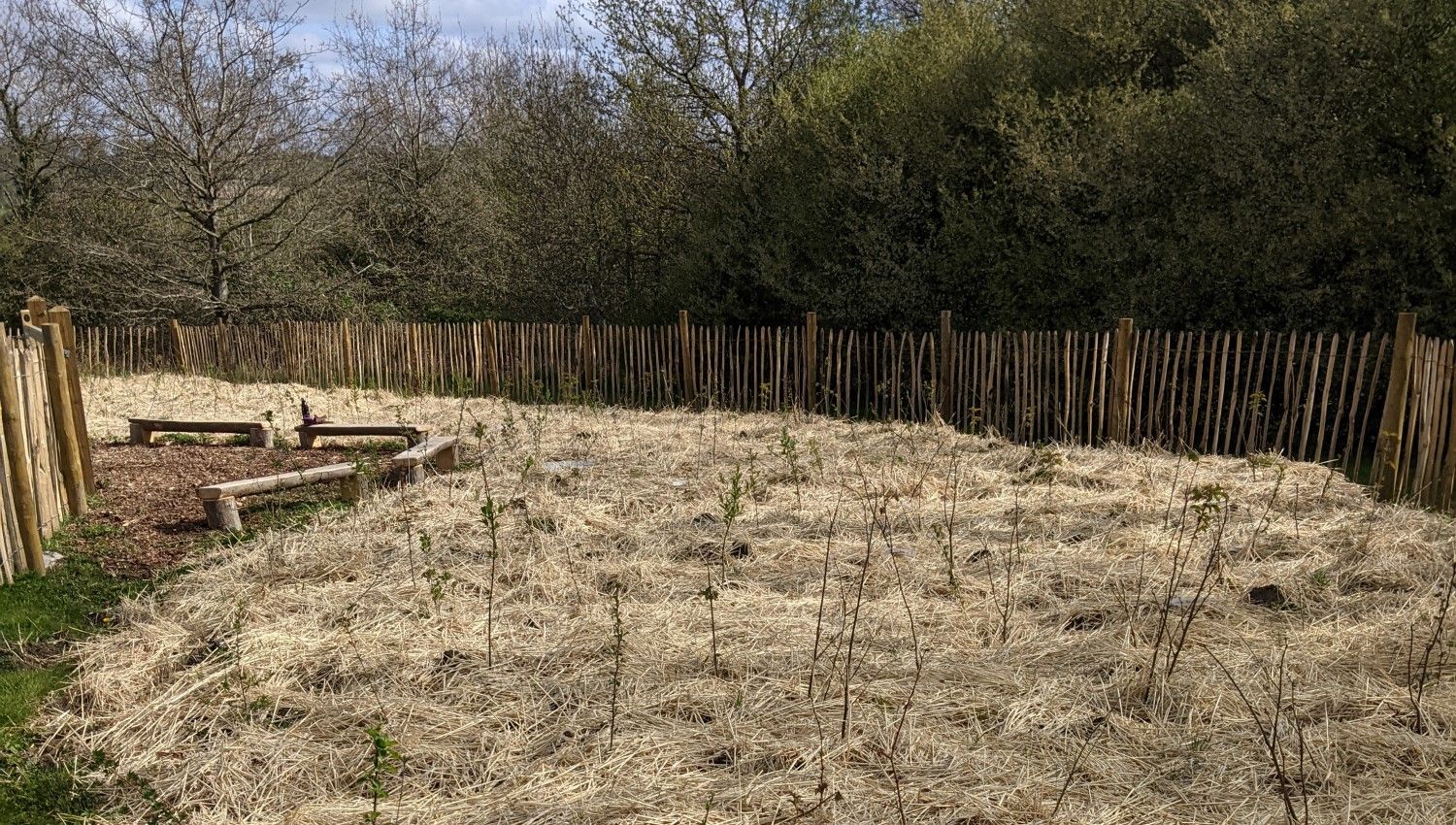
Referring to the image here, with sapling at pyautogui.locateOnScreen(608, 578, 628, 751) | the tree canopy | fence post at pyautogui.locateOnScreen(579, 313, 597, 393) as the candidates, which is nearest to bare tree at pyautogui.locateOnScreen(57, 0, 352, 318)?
the tree canopy

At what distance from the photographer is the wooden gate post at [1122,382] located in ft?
24.2

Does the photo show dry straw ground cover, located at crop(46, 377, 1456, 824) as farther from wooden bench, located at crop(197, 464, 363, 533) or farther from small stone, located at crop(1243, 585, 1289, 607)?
wooden bench, located at crop(197, 464, 363, 533)

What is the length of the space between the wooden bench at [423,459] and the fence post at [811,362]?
4.11m

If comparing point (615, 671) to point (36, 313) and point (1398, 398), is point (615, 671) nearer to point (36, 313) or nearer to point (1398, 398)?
point (36, 313)

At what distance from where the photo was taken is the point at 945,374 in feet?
29.0

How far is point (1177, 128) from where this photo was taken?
9195 millimetres

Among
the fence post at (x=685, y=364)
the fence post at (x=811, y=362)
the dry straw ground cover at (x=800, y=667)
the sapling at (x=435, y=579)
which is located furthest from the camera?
the fence post at (x=685, y=364)

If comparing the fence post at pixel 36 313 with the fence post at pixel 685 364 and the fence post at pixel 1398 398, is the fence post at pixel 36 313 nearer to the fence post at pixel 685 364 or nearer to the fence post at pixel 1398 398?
the fence post at pixel 685 364

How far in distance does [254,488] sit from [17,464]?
47.8 inches

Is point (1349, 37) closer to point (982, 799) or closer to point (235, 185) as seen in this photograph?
point (982, 799)

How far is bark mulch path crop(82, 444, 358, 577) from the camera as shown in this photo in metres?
5.00

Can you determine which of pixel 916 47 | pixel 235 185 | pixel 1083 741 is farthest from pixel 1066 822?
pixel 235 185

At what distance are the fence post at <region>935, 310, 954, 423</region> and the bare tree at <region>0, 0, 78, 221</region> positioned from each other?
55.4ft

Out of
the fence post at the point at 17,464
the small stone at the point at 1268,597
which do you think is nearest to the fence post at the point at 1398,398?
the small stone at the point at 1268,597
